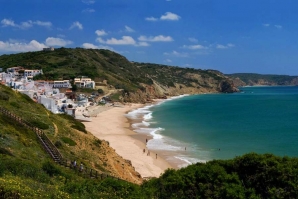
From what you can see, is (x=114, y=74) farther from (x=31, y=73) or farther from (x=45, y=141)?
(x=45, y=141)

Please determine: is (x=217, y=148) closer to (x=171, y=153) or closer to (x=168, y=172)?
(x=171, y=153)

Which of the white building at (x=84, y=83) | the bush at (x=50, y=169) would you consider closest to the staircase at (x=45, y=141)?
the bush at (x=50, y=169)

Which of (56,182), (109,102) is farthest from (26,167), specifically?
(109,102)

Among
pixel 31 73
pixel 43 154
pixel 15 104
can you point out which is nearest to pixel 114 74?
pixel 31 73

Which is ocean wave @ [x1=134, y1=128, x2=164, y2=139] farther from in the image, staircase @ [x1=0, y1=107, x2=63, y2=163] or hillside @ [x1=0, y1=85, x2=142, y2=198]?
staircase @ [x1=0, y1=107, x2=63, y2=163]

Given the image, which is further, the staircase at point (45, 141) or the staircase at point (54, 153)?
the staircase at point (45, 141)

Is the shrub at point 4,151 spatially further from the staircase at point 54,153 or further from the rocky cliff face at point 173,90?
the rocky cliff face at point 173,90

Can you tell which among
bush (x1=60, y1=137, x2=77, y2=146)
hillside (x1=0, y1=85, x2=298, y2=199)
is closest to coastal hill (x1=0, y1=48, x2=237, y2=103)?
bush (x1=60, y1=137, x2=77, y2=146)
